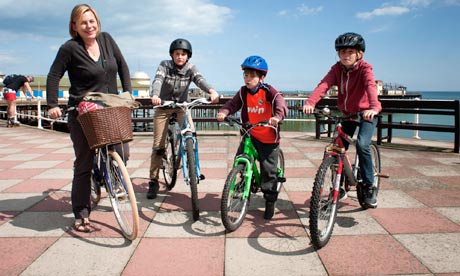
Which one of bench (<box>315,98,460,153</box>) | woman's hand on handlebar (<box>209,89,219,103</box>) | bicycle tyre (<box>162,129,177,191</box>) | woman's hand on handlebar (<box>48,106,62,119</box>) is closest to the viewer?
woman's hand on handlebar (<box>48,106,62,119</box>)

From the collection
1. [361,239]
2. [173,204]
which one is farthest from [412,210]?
[173,204]

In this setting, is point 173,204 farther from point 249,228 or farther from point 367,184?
point 367,184

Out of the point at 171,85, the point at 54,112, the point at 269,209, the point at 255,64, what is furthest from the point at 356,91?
the point at 54,112

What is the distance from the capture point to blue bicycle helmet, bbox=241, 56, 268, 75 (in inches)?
134

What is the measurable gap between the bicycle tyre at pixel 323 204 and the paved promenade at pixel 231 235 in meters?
0.13

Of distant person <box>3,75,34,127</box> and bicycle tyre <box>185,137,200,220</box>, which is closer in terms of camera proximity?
bicycle tyre <box>185,137,200,220</box>

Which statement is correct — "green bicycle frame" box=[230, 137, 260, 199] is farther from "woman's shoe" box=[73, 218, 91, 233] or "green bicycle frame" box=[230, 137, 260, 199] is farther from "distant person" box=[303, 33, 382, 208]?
"woman's shoe" box=[73, 218, 91, 233]

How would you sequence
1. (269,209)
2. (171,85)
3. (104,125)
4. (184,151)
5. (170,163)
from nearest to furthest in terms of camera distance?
1. (104,125)
2. (269,209)
3. (184,151)
4. (171,85)
5. (170,163)

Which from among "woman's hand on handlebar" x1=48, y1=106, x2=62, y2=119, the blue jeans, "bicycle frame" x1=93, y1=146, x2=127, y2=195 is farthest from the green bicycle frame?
"woman's hand on handlebar" x1=48, y1=106, x2=62, y2=119

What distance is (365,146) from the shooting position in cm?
356

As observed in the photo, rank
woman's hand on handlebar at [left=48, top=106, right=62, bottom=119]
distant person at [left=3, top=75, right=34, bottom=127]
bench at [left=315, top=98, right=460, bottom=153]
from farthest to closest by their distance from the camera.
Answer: distant person at [left=3, top=75, right=34, bottom=127]
bench at [left=315, top=98, right=460, bottom=153]
woman's hand on handlebar at [left=48, top=106, right=62, bottom=119]

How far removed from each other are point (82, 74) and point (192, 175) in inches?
55.3

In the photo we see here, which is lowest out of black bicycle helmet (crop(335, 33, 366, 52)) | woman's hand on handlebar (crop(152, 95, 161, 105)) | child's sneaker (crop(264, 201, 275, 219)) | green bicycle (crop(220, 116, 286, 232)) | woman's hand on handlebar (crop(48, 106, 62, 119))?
child's sneaker (crop(264, 201, 275, 219))

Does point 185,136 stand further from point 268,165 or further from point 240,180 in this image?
point 268,165
